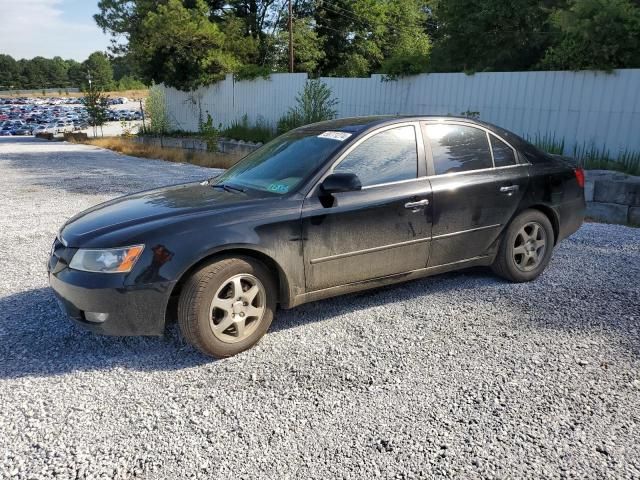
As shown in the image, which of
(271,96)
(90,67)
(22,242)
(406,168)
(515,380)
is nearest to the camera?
(515,380)

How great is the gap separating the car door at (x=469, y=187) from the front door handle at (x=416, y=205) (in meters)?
0.10

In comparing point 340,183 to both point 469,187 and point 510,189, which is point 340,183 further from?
point 510,189

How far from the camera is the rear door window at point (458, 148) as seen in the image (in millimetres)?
4418

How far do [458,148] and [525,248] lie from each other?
116 cm

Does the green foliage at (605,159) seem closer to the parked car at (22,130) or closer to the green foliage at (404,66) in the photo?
the green foliage at (404,66)

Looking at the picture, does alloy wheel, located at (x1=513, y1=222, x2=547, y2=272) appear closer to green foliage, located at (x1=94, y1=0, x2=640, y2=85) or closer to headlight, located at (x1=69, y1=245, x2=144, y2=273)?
headlight, located at (x1=69, y1=245, x2=144, y2=273)

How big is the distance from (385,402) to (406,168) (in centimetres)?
195

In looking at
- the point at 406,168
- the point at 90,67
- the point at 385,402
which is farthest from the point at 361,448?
the point at 90,67

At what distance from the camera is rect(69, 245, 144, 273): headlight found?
3.31m

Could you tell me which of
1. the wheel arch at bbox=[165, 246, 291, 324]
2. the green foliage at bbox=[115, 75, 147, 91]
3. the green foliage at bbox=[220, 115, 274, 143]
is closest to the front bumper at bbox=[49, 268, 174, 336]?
the wheel arch at bbox=[165, 246, 291, 324]

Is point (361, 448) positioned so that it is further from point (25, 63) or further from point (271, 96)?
point (25, 63)

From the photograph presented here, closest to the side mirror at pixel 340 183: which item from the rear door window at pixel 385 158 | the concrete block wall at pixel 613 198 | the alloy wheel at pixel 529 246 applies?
the rear door window at pixel 385 158

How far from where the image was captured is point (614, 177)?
300 inches

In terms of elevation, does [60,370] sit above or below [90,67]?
below
